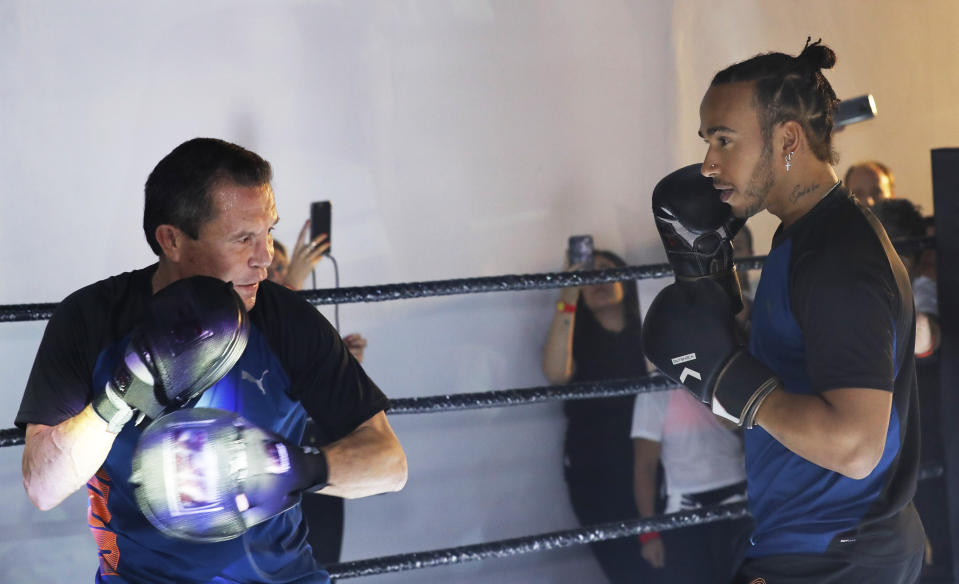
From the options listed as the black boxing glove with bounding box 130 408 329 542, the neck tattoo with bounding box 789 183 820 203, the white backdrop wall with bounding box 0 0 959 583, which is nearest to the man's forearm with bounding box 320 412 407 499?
the black boxing glove with bounding box 130 408 329 542

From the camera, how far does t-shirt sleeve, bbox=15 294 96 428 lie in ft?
3.66

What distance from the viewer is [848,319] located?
42.4 inches

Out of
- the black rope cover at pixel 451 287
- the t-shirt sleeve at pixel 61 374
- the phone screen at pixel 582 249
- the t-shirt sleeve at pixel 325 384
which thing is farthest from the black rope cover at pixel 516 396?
the phone screen at pixel 582 249

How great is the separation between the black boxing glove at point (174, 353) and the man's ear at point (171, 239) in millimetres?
143

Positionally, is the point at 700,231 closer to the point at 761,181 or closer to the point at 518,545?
the point at 761,181

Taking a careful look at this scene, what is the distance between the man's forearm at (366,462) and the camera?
45.7 inches

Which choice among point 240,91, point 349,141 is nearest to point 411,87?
point 349,141

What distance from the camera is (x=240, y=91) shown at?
94.0 inches

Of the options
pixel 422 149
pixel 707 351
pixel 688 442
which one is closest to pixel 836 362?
pixel 707 351

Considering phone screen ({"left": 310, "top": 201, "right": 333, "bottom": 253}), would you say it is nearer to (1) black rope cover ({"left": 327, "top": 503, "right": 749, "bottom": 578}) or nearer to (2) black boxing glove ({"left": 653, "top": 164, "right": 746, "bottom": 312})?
(1) black rope cover ({"left": 327, "top": 503, "right": 749, "bottom": 578})

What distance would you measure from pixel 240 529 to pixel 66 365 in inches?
12.2

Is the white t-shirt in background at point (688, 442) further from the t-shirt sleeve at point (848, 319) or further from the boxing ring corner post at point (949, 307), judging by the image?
the t-shirt sleeve at point (848, 319)

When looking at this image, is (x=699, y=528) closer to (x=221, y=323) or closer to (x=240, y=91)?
(x=240, y=91)

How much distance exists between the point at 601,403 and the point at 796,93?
1664 mm
